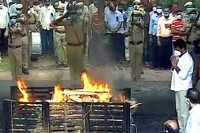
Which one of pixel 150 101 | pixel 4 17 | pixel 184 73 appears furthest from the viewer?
pixel 4 17

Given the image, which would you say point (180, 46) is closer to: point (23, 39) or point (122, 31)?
point (23, 39)

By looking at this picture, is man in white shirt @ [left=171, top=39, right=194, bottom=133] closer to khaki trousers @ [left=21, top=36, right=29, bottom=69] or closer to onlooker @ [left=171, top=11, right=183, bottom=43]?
onlooker @ [left=171, top=11, right=183, bottom=43]

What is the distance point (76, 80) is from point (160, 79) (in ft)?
8.48

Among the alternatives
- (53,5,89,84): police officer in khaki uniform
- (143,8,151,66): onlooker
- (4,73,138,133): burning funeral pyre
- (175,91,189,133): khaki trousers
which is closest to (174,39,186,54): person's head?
(175,91,189,133): khaki trousers

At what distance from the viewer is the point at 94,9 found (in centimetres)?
1908

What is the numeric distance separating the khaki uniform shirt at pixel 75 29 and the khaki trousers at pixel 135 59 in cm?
164

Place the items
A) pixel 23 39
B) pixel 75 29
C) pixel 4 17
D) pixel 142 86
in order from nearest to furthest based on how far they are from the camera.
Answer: pixel 75 29, pixel 142 86, pixel 23 39, pixel 4 17

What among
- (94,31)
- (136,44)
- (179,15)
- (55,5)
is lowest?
(94,31)

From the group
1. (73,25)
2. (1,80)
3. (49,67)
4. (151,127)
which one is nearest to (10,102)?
(151,127)

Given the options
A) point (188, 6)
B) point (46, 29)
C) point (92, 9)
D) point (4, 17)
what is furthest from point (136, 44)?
point (4, 17)

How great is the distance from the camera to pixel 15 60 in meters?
15.6

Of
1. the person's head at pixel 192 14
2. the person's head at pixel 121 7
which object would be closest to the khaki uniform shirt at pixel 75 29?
the person's head at pixel 192 14

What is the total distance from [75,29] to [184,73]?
453 cm

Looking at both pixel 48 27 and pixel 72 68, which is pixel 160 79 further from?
pixel 48 27
